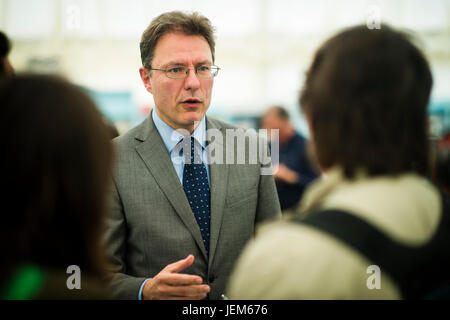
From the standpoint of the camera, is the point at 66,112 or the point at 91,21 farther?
the point at 91,21

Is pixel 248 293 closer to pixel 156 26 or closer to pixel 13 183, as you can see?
pixel 13 183

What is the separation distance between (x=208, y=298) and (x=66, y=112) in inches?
42.9

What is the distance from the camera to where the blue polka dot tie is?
1.67 m

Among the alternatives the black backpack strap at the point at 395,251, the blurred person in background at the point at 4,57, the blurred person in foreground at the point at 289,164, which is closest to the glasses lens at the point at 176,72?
the blurred person in background at the point at 4,57

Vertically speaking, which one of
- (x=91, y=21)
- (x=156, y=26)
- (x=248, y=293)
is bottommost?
(x=248, y=293)

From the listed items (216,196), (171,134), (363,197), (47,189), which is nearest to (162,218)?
(216,196)

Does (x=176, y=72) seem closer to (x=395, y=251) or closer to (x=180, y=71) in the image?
(x=180, y=71)

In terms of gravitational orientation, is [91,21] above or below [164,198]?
above

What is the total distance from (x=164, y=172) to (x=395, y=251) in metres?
1.13

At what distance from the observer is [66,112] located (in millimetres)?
778

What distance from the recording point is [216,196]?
5.60ft

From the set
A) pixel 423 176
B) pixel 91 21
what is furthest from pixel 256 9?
pixel 423 176

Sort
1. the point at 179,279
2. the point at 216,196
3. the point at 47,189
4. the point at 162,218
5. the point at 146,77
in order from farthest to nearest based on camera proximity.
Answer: the point at 146,77 < the point at 216,196 < the point at 162,218 < the point at 179,279 < the point at 47,189

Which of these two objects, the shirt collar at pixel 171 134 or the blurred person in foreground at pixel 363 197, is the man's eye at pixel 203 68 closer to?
the shirt collar at pixel 171 134
